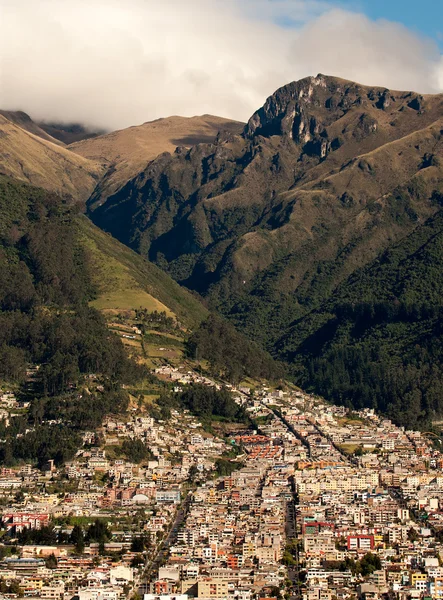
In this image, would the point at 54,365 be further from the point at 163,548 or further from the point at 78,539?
the point at 163,548

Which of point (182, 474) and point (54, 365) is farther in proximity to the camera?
point (54, 365)

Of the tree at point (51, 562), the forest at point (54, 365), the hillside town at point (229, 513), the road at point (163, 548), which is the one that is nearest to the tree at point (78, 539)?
the hillside town at point (229, 513)

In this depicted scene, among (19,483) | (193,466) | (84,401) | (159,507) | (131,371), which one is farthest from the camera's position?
(131,371)

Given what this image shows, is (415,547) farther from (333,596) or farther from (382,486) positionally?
(382,486)

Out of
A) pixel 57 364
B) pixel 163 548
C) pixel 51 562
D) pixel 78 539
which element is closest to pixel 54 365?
pixel 57 364

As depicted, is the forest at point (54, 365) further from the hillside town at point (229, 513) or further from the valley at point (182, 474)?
the hillside town at point (229, 513)

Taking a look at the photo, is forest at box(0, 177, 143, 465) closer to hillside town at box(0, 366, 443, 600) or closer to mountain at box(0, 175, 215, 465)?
mountain at box(0, 175, 215, 465)

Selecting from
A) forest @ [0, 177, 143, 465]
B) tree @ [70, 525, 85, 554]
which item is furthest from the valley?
forest @ [0, 177, 143, 465]

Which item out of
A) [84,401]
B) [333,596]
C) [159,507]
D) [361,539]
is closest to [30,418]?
[84,401]
